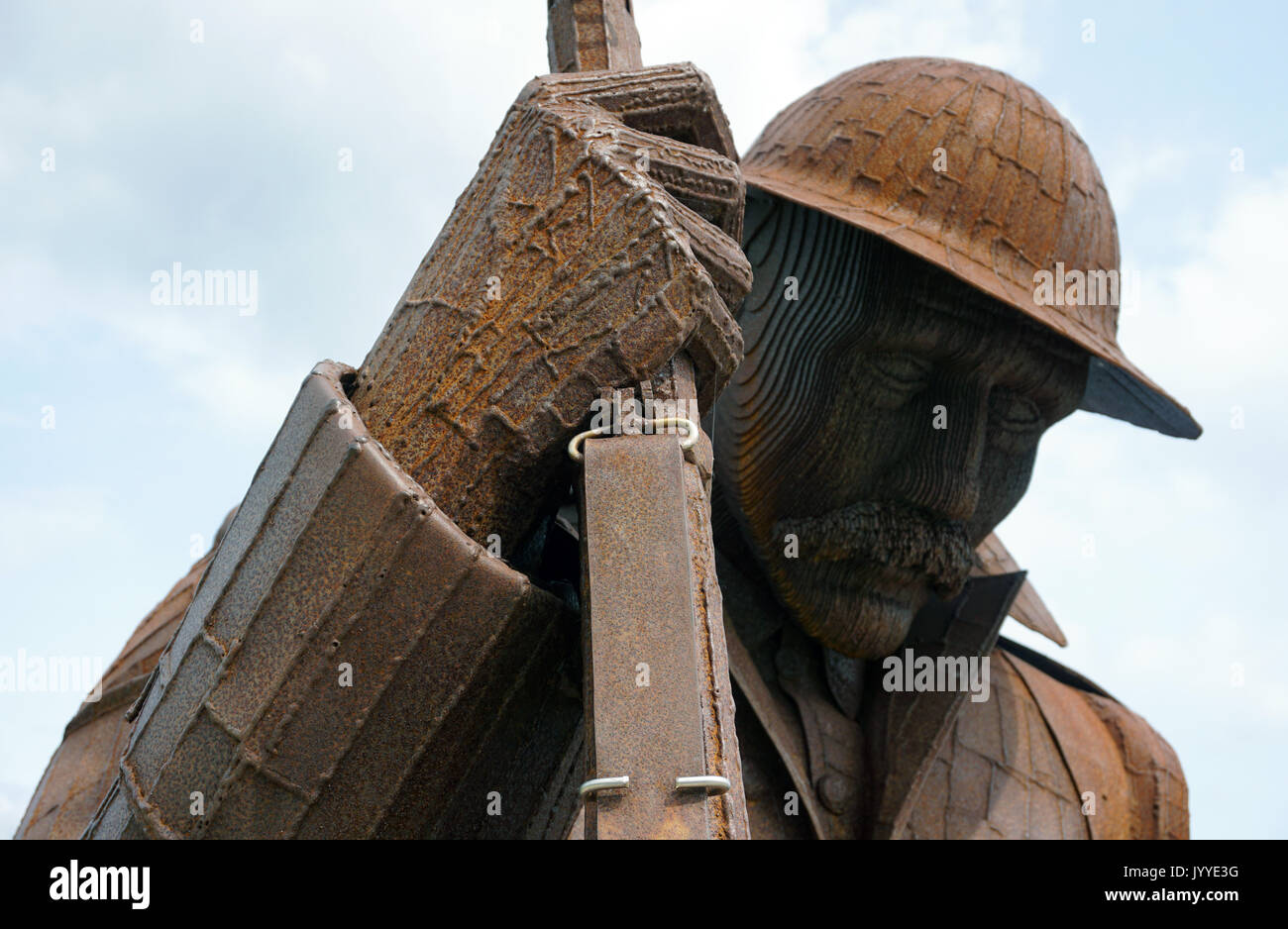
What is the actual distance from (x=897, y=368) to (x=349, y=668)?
220 centimetres

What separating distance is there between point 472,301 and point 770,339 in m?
1.73

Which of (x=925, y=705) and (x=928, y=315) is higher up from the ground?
(x=928, y=315)

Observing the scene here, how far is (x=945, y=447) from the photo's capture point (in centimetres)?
387

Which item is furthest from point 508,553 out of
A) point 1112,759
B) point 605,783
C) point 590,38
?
point 1112,759

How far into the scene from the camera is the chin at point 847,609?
3971mm

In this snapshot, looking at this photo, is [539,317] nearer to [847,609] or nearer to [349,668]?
[349,668]

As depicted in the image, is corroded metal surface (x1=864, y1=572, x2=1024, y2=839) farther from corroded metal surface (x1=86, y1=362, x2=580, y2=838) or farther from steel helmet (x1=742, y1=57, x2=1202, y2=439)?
corroded metal surface (x1=86, y1=362, x2=580, y2=838)

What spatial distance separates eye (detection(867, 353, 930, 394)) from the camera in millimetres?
3783

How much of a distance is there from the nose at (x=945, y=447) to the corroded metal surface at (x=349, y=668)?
6.72 ft

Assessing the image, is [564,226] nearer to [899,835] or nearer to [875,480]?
[875,480]

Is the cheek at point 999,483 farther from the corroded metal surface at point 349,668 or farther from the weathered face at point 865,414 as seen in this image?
the corroded metal surface at point 349,668

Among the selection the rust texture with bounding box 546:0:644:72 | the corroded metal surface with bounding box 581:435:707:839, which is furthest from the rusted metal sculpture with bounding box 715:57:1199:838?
→ the corroded metal surface with bounding box 581:435:707:839

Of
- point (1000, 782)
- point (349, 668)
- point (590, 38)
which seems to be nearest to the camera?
point (349, 668)
